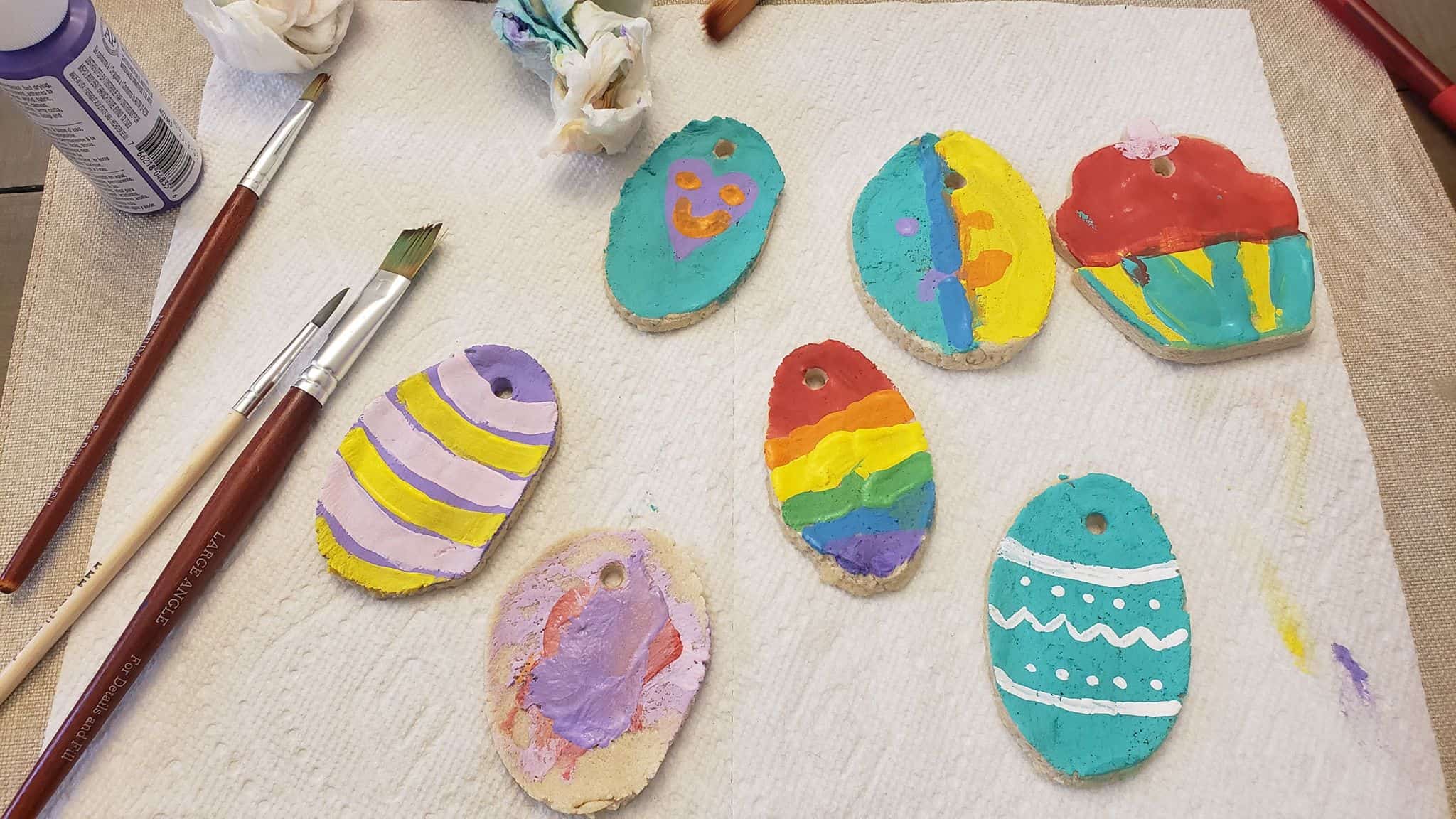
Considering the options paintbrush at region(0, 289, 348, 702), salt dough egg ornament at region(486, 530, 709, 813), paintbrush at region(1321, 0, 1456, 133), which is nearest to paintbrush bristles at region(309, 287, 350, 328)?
paintbrush at region(0, 289, 348, 702)

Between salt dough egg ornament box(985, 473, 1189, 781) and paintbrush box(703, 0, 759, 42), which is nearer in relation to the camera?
salt dough egg ornament box(985, 473, 1189, 781)

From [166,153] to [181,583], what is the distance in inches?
12.1

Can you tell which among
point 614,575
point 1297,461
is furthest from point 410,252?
point 1297,461

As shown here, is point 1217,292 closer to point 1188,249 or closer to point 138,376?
point 1188,249

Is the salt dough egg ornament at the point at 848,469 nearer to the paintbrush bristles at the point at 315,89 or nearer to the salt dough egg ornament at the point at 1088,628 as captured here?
the salt dough egg ornament at the point at 1088,628

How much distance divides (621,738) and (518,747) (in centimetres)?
6

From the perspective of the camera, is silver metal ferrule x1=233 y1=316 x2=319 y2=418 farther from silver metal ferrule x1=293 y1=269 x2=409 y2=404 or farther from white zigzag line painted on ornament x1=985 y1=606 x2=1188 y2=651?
Answer: white zigzag line painted on ornament x1=985 y1=606 x2=1188 y2=651

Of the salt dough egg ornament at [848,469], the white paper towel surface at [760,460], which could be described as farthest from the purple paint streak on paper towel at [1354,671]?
the salt dough egg ornament at [848,469]

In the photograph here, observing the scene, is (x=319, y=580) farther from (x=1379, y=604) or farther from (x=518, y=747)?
(x=1379, y=604)

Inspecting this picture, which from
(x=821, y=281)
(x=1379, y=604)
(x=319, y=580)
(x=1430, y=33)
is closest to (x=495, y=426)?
(x=319, y=580)

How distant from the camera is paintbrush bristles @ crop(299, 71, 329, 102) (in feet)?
2.35

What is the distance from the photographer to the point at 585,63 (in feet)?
2.16

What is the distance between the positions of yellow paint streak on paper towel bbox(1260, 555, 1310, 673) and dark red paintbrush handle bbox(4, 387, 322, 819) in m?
0.61

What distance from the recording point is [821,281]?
2.18 feet
